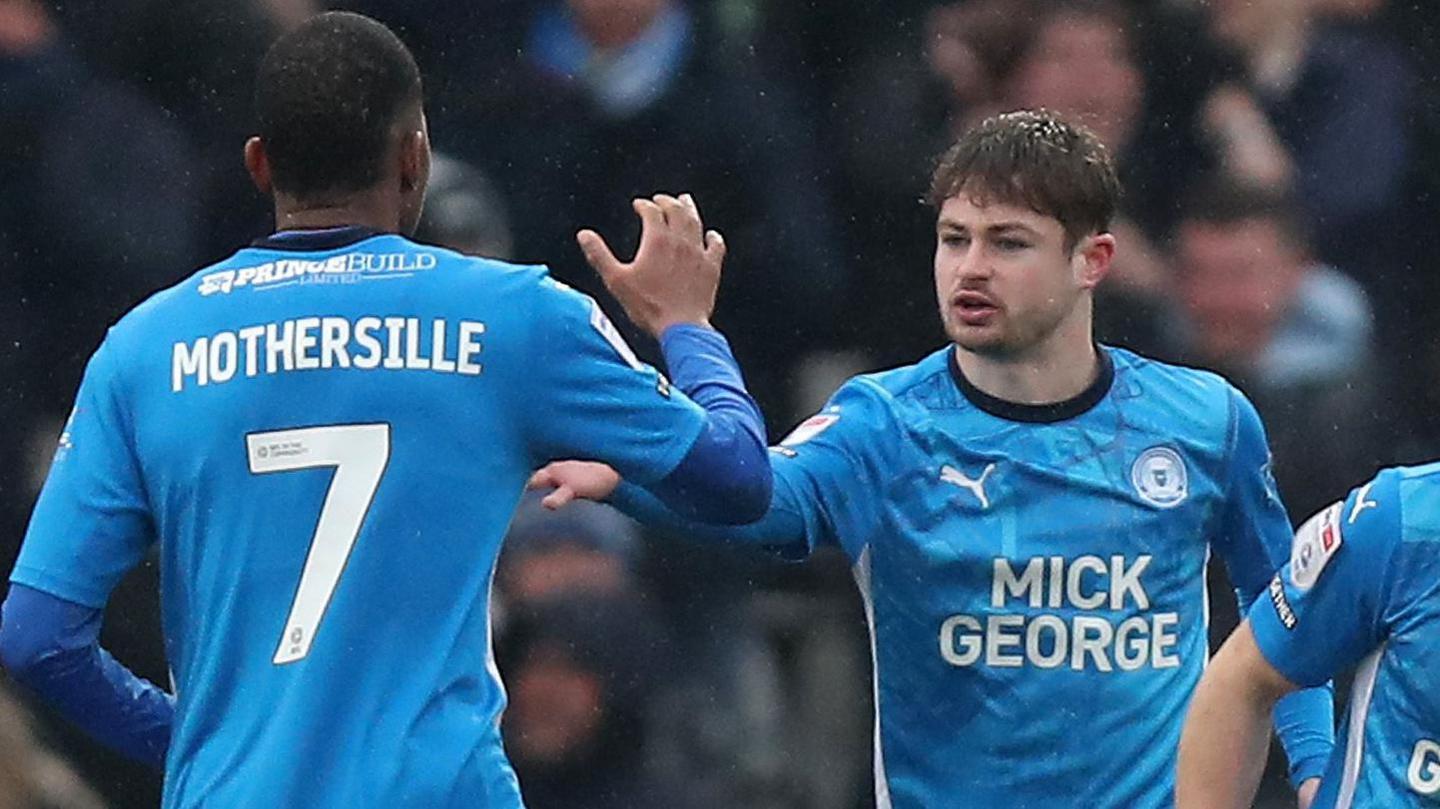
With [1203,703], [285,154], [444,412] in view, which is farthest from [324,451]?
[1203,703]

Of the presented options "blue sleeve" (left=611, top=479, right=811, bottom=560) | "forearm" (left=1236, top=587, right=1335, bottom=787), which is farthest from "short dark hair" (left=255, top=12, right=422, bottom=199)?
"forearm" (left=1236, top=587, right=1335, bottom=787)

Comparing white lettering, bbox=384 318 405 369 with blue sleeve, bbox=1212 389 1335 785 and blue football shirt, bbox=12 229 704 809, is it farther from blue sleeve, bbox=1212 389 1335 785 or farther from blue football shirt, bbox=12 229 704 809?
blue sleeve, bbox=1212 389 1335 785

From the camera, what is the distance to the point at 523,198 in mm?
7277

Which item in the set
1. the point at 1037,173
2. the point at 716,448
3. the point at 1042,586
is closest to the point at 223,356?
the point at 716,448

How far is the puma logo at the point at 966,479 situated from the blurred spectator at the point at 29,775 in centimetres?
273

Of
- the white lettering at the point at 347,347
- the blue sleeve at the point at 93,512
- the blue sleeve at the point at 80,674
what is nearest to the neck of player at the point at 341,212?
the white lettering at the point at 347,347

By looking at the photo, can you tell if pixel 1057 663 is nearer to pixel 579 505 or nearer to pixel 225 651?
pixel 225 651

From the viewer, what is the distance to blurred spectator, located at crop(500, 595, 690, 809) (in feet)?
22.5

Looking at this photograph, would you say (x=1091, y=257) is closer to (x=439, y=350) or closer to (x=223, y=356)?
(x=439, y=350)

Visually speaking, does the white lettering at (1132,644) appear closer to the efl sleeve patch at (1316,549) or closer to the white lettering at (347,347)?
the efl sleeve patch at (1316,549)

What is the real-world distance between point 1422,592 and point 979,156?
1436mm

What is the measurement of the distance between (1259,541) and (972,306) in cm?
66

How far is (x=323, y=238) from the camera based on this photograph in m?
3.75

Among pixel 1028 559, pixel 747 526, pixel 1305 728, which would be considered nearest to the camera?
pixel 747 526
